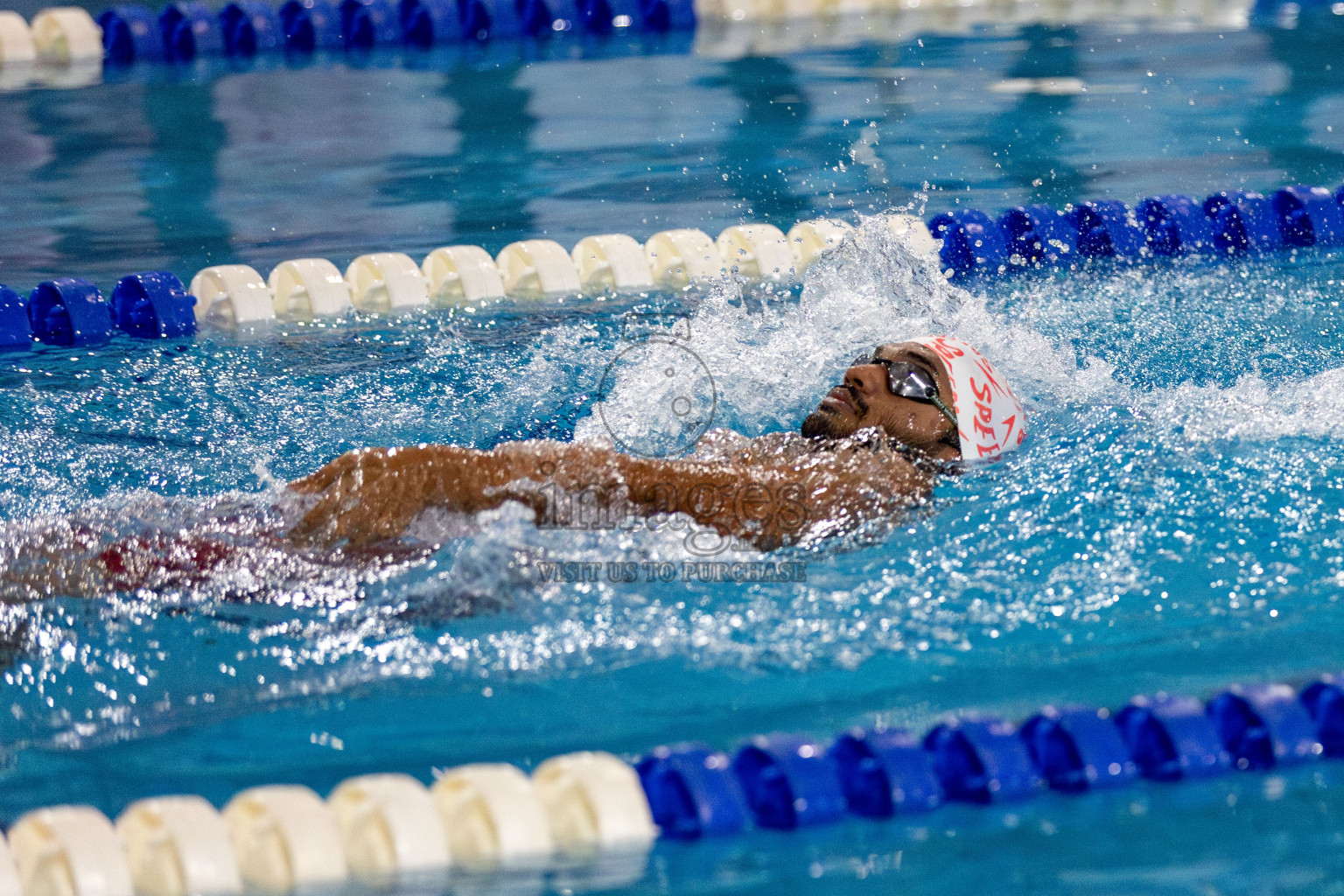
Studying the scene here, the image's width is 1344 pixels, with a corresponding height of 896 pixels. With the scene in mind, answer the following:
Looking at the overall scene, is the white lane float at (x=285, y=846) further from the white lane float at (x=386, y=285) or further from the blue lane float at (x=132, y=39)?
the blue lane float at (x=132, y=39)

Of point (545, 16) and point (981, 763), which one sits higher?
point (545, 16)

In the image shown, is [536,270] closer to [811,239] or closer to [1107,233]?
[811,239]

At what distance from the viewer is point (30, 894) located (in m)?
1.77

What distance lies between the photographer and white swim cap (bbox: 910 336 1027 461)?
298 cm

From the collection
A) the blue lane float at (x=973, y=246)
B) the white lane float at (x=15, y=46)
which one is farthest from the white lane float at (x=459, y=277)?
the white lane float at (x=15, y=46)

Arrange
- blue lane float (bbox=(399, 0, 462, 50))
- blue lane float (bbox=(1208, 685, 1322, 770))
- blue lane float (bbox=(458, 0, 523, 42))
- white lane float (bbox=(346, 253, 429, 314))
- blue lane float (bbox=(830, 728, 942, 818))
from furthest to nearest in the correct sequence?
blue lane float (bbox=(458, 0, 523, 42)), blue lane float (bbox=(399, 0, 462, 50)), white lane float (bbox=(346, 253, 429, 314)), blue lane float (bbox=(1208, 685, 1322, 770)), blue lane float (bbox=(830, 728, 942, 818))

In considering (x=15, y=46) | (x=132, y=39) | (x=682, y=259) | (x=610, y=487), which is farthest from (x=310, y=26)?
(x=610, y=487)

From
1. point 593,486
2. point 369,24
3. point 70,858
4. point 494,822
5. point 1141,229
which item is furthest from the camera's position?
point 369,24

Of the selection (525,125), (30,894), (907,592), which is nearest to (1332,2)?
(525,125)

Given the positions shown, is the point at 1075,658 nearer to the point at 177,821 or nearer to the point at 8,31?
the point at 177,821

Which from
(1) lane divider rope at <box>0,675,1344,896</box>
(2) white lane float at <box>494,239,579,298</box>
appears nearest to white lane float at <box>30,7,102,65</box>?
(2) white lane float at <box>494,239,579,298</box>

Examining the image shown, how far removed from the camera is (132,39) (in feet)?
22.9

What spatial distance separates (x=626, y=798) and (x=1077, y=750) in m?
0.66

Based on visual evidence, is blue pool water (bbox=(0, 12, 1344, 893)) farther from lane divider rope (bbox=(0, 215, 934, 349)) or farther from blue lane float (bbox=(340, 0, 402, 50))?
blue lane float (bbox=(340, 0, 402, 50))
